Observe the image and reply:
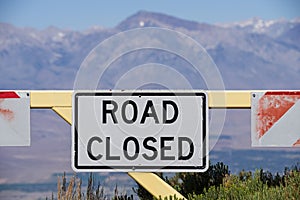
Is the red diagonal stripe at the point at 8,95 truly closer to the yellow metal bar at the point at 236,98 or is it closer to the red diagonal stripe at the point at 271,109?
the yellow metal bar at the point at 236,98

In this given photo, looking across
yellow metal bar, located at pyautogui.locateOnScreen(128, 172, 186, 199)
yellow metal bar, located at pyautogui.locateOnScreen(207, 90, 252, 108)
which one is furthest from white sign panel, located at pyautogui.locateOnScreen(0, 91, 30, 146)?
yellow metal bar, located at pyautogui.locateOnScreen(207, 90, 252, 108)

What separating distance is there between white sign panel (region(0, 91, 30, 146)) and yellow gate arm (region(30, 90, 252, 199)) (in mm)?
88

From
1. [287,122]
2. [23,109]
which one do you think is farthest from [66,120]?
[287,122]

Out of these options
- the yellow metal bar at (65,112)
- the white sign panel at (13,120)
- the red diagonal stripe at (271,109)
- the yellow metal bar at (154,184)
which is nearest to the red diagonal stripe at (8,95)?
the white sign panel at (13,120)

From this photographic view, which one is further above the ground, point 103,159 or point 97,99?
point 97,99

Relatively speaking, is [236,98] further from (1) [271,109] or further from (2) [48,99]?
(2) [48,99]

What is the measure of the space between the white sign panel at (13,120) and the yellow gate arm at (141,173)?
88mm

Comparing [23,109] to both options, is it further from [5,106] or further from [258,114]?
[258,114]

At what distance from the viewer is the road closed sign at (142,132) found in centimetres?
569

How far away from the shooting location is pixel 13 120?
6.18 metres

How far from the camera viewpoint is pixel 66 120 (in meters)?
6.15

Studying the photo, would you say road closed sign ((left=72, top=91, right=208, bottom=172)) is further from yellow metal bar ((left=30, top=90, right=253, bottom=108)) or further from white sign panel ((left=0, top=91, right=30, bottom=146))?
white sign panel ((left=0, top=91, right=30, bottom=146))

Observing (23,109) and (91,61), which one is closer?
(91,61)

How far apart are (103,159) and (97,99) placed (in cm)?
41
